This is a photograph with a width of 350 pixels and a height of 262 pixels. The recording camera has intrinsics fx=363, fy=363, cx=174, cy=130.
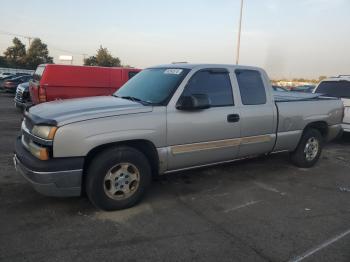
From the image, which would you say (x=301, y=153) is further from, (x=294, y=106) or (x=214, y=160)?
(x=214, y=160)

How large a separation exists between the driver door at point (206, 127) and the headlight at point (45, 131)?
1415 millimetres

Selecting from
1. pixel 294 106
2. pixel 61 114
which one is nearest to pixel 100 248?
pixel 61 114

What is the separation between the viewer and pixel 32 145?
4.12 metres

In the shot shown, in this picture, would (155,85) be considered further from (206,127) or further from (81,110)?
(81,110)

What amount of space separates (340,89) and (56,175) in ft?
27.2

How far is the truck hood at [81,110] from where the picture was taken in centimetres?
402

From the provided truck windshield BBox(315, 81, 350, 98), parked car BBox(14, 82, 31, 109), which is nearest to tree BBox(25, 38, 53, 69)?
parked car BBox(14, 82, 31, 109)

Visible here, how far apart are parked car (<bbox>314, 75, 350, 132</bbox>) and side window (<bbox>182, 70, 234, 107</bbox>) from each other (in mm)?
5204

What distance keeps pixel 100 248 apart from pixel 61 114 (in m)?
1.57

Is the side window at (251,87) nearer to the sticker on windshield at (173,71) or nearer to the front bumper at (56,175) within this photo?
the sticker on windshield at (173,71)

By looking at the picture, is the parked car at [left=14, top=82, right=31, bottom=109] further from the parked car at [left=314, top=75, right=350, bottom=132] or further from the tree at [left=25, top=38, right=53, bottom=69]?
the tree at [left=25, top=38, right=53, bottom=69]

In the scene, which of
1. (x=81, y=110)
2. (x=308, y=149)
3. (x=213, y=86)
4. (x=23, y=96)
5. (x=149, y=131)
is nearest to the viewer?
(x=81, y=110)

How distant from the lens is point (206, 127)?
16.2 ft

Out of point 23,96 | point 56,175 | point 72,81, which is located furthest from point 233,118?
point 23,96
